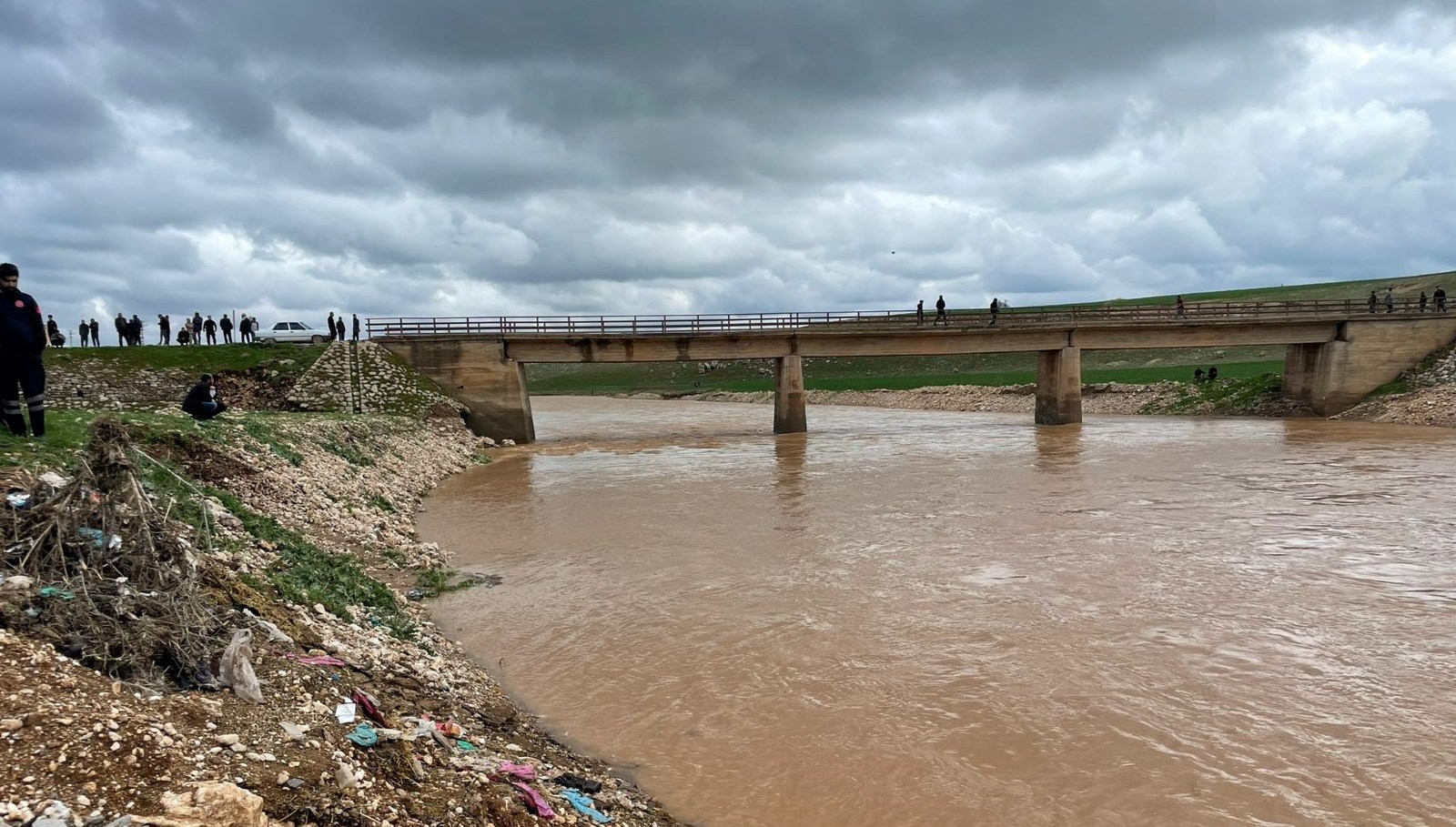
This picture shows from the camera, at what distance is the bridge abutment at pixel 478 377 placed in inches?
1820

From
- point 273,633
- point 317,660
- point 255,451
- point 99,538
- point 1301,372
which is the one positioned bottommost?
point 317,660

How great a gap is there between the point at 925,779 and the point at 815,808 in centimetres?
116

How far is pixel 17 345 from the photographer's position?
10633mm

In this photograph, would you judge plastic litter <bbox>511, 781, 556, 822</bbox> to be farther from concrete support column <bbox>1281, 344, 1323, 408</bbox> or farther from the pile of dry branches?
concrete support column <bbox>1281, 344, 1323, 408</bbox>

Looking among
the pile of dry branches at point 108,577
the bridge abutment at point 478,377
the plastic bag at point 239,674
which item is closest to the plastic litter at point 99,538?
the pile of dry branches at point 108,577

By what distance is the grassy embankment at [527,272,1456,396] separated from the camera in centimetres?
8112

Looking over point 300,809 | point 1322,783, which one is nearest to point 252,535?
point 300,809

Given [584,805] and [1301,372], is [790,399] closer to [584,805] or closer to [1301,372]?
[1301,372]

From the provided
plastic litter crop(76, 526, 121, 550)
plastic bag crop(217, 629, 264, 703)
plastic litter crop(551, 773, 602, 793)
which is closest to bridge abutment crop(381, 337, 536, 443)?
plastic litter crop(76, 526, 121, 550)

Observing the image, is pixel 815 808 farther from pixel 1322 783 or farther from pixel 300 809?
pixel 1322 783

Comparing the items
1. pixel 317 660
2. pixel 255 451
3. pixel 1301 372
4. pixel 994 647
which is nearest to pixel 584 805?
pixel 317 660

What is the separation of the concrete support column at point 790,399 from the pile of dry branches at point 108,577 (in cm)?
4415

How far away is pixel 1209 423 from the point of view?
167 ft

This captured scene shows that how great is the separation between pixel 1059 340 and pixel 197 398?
1933 inches
